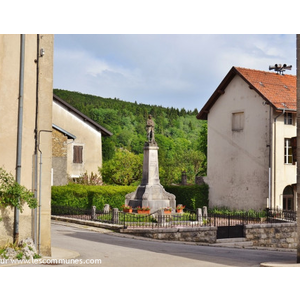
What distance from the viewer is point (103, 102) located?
251ft

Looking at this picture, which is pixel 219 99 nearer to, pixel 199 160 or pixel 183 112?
pixel 199 160

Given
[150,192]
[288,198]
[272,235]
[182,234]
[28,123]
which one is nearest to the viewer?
[28,123]

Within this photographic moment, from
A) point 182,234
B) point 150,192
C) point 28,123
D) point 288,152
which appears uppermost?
point 288,152

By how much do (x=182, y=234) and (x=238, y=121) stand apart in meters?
13.1

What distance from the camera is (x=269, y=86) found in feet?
104

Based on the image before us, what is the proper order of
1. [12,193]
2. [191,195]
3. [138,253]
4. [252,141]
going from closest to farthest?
[12,193], [138,253], [252,141], [191,195]

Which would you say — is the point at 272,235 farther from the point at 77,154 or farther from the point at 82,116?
the point at 82,116

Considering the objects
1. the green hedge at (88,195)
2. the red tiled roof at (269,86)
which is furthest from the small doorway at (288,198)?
the green hedge at (88,195)

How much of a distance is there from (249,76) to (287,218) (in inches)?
373

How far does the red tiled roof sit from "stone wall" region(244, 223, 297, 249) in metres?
7.62

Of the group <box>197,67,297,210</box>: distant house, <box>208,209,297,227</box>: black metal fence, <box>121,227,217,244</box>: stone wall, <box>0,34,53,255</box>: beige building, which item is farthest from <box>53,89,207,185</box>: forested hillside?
<box>0,34,53,255</box>: beige building

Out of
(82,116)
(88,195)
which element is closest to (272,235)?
(88,195)

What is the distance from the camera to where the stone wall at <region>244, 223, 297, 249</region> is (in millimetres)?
23953

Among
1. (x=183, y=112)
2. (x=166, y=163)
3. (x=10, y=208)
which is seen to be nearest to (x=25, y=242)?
(x=10, y=208)
